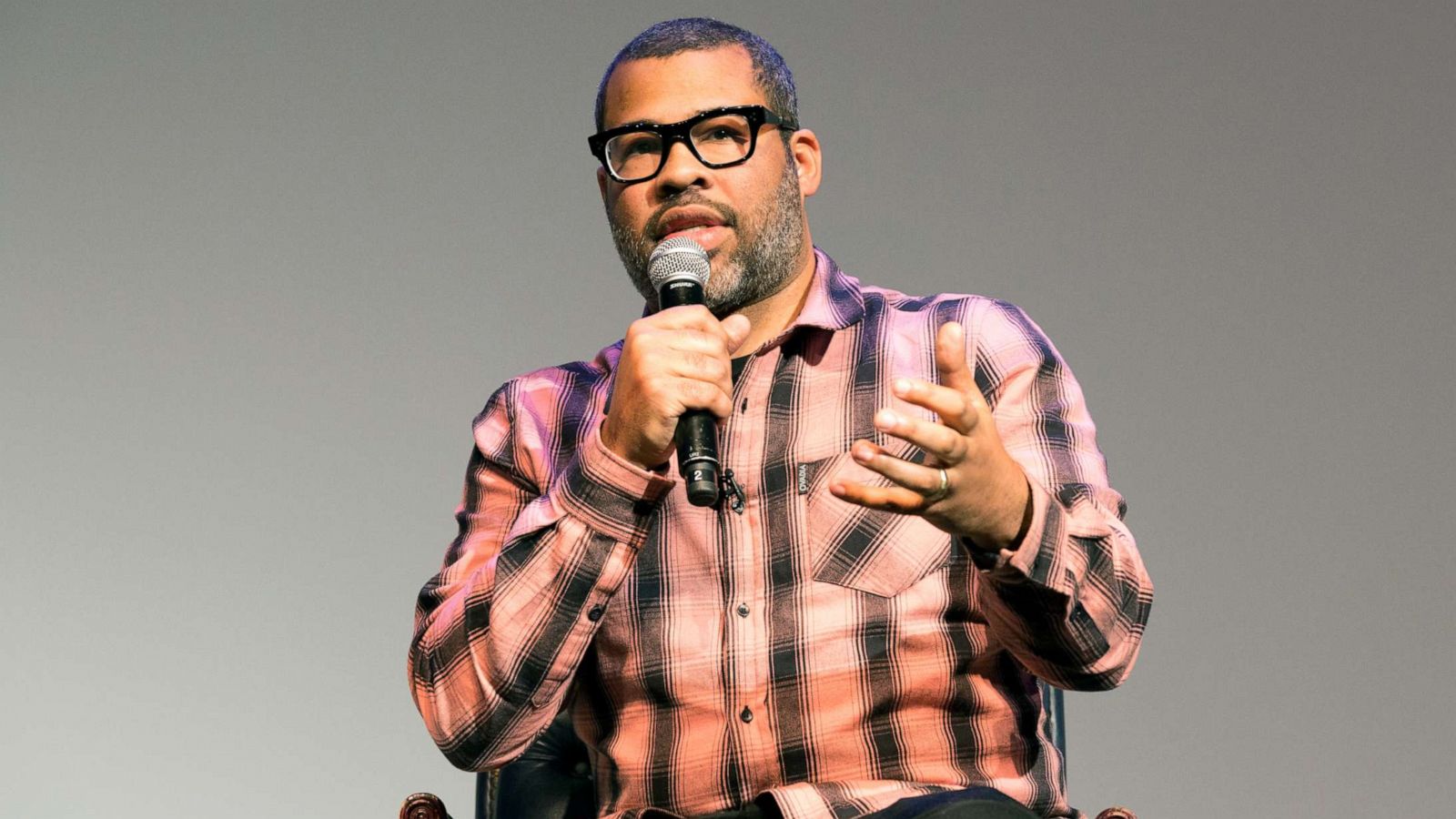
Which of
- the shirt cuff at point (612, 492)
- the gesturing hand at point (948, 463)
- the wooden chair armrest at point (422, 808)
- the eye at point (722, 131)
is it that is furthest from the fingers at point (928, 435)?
the wooden chair armrest at point (422, 808)

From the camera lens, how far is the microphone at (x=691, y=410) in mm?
1195

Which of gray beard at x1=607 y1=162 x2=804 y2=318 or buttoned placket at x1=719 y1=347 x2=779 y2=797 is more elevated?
gray beard at x1=607 y1=162 x2=804 y2=318

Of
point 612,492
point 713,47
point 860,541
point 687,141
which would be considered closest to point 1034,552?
point 860,541

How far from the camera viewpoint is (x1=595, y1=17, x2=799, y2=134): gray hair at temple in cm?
174

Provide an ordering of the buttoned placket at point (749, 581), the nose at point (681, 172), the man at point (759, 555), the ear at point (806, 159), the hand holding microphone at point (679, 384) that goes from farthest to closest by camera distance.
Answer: the ear at point (806, 159) < the nose at point (681, 172) < the buttoned placket at point (749, 581) < the man at point (759, 555) < the hand holding microphone at point (679, 384)

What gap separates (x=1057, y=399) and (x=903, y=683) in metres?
0.35

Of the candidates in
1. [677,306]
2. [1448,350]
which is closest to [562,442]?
[677,306]

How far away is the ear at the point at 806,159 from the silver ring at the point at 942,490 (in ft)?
2.36

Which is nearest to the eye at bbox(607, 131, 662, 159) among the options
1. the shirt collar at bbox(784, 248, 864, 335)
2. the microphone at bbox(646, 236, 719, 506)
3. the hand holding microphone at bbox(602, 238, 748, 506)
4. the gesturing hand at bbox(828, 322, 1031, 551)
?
the microphone at bbox(646, 236, 719, 506)

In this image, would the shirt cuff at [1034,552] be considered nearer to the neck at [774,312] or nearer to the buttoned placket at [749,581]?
the buttoned placket at [749,581]

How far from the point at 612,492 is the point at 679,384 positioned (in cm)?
18

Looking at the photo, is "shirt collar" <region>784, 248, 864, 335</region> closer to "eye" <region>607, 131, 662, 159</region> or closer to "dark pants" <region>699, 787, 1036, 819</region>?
"eye" <region>607, 131, 662, 159</region>

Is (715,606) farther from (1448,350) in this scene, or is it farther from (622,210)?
(1448,350)

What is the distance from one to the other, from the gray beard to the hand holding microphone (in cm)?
32
